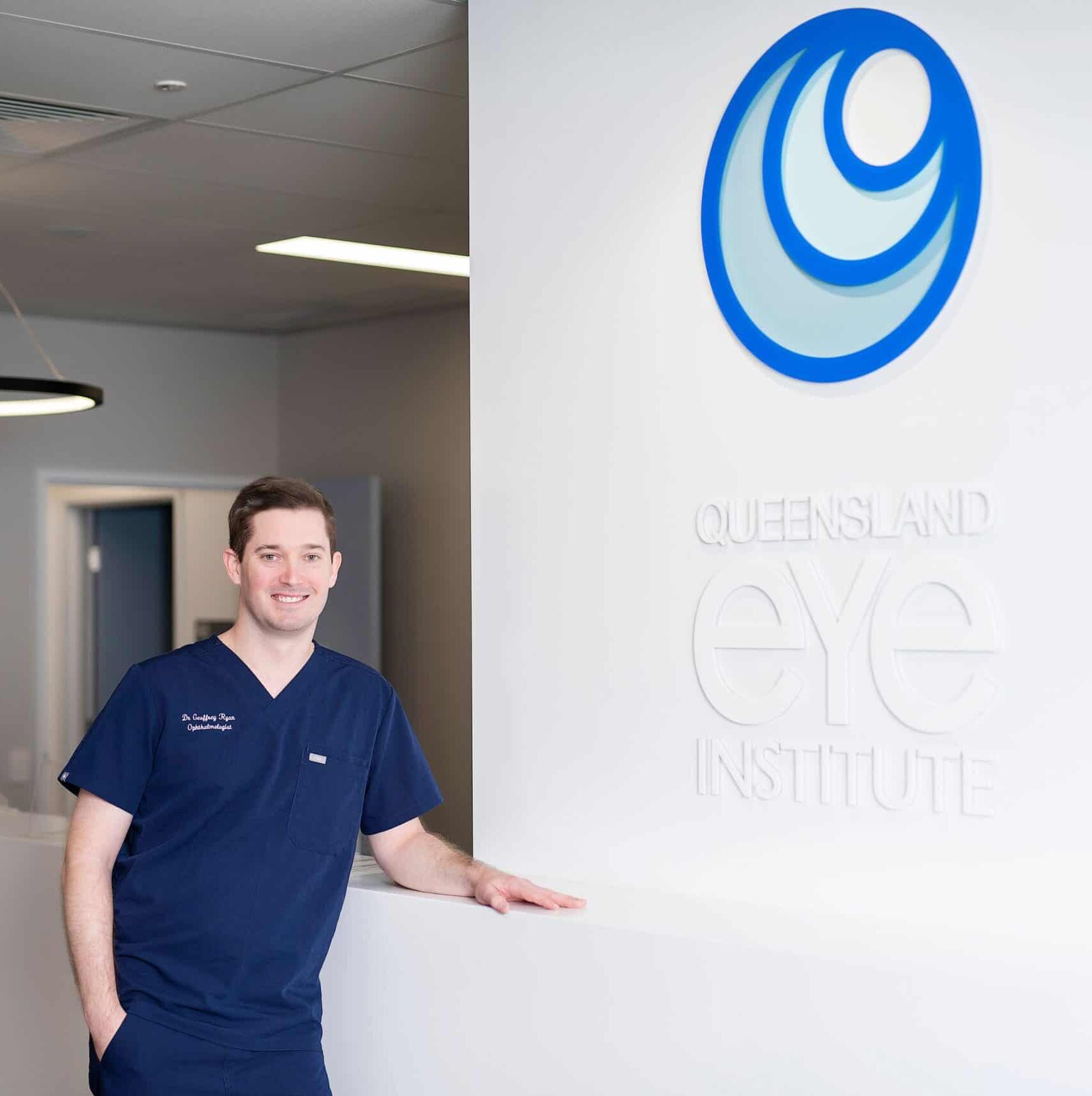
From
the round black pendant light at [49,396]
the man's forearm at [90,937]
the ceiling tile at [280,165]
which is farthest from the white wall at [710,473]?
the round black pendant light at [49,396]

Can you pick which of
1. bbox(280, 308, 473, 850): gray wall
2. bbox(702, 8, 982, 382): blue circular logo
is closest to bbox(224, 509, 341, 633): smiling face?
bbox(702, 8, 982, 382): blue circular logo

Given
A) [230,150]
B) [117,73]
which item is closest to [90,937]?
[117,73]

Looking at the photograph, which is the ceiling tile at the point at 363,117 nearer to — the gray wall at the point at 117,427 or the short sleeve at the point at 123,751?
the short sleeve at the point at 123,751

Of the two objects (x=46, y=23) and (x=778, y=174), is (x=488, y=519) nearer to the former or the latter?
(x=778, y=174)

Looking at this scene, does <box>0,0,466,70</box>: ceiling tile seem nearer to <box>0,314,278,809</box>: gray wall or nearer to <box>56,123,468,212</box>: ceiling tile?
<box>56,123,468,212</box>: ceiling tile

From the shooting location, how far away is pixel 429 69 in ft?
11.4

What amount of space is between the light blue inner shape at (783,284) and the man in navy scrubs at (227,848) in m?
0.81

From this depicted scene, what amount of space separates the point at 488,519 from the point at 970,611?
40.6 inches

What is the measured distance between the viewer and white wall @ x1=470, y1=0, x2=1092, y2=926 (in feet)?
6.97

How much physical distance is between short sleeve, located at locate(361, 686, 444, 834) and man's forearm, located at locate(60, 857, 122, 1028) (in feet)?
1.53

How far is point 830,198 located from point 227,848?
4.51ft

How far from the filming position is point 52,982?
378cm

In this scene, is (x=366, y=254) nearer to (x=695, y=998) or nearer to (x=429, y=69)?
(x=429, y=69)

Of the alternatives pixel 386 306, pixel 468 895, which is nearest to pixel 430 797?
Result: pixel 468 895
